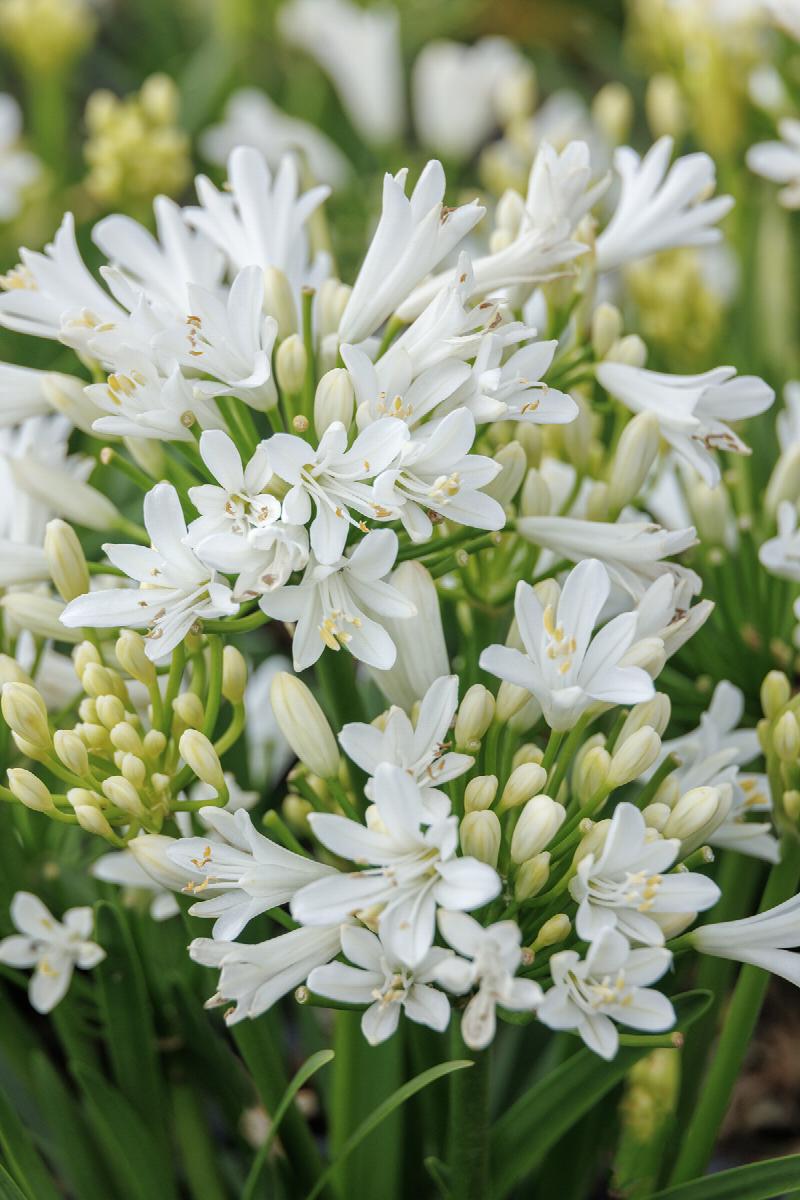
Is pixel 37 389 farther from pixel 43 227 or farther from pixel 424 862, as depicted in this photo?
pixel 43 227

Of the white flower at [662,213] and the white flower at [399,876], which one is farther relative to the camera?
the white flower at [662,213]

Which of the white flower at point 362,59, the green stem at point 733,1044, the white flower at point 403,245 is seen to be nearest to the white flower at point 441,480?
the white flower at point 403,245

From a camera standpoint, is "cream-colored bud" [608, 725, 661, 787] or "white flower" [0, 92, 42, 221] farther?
"white flower" [0, 92, 42, 221]

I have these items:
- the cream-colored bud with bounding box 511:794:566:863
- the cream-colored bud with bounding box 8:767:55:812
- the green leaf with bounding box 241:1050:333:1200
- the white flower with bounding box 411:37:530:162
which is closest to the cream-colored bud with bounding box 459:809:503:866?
the cream-colored bud with bounding box 511:794:566:863

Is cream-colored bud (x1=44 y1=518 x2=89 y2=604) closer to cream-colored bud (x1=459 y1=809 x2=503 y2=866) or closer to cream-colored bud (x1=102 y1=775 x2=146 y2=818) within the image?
cream-colored bud (x1=102 y1=775 x2=146 y2=818)

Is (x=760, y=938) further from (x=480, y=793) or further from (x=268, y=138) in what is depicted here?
(x=268, y=138)

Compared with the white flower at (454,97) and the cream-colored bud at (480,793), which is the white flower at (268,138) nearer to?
the white flower at (454,97)

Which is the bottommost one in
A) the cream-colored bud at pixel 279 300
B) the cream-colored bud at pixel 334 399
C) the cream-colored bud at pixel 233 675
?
the cream-colored bud at pixel 233 675
